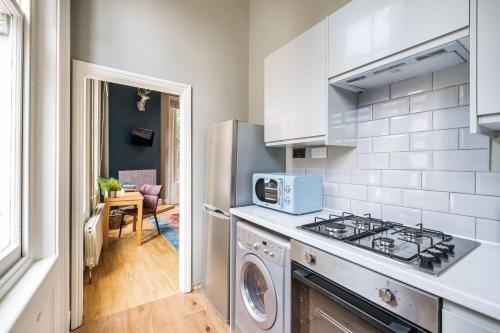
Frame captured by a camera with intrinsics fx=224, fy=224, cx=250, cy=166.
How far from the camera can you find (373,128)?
1484 millimetres

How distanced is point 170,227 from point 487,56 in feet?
14.5

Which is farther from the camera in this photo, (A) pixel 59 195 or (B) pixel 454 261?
(A) pixel 59 195

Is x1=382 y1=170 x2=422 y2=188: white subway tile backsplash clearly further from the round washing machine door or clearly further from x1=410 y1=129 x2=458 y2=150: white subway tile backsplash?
the round washing machine door

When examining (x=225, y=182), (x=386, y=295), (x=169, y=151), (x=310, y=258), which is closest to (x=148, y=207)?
(x=225, y=182)

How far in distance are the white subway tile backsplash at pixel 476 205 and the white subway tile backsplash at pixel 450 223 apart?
1.3 inches

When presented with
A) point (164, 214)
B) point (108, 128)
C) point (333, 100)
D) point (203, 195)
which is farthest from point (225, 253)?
point (108, 128)

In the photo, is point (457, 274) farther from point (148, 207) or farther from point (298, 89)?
point (148, 207)

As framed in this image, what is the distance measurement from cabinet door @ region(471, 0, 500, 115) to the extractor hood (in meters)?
0.12

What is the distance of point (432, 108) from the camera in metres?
1.21

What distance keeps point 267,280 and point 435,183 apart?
108 centimetres

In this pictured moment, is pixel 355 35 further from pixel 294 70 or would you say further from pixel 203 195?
pixel 203 195

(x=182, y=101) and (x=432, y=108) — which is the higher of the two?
(x=182, y=101)

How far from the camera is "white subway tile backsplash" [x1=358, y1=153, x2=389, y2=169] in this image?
4.65 feet

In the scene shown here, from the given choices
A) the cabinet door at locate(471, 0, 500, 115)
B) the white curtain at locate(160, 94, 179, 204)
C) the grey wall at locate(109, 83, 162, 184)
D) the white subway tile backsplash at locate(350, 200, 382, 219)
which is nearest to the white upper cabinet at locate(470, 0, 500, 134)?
the cabinet door at locate(471, 0, 500, 115)
